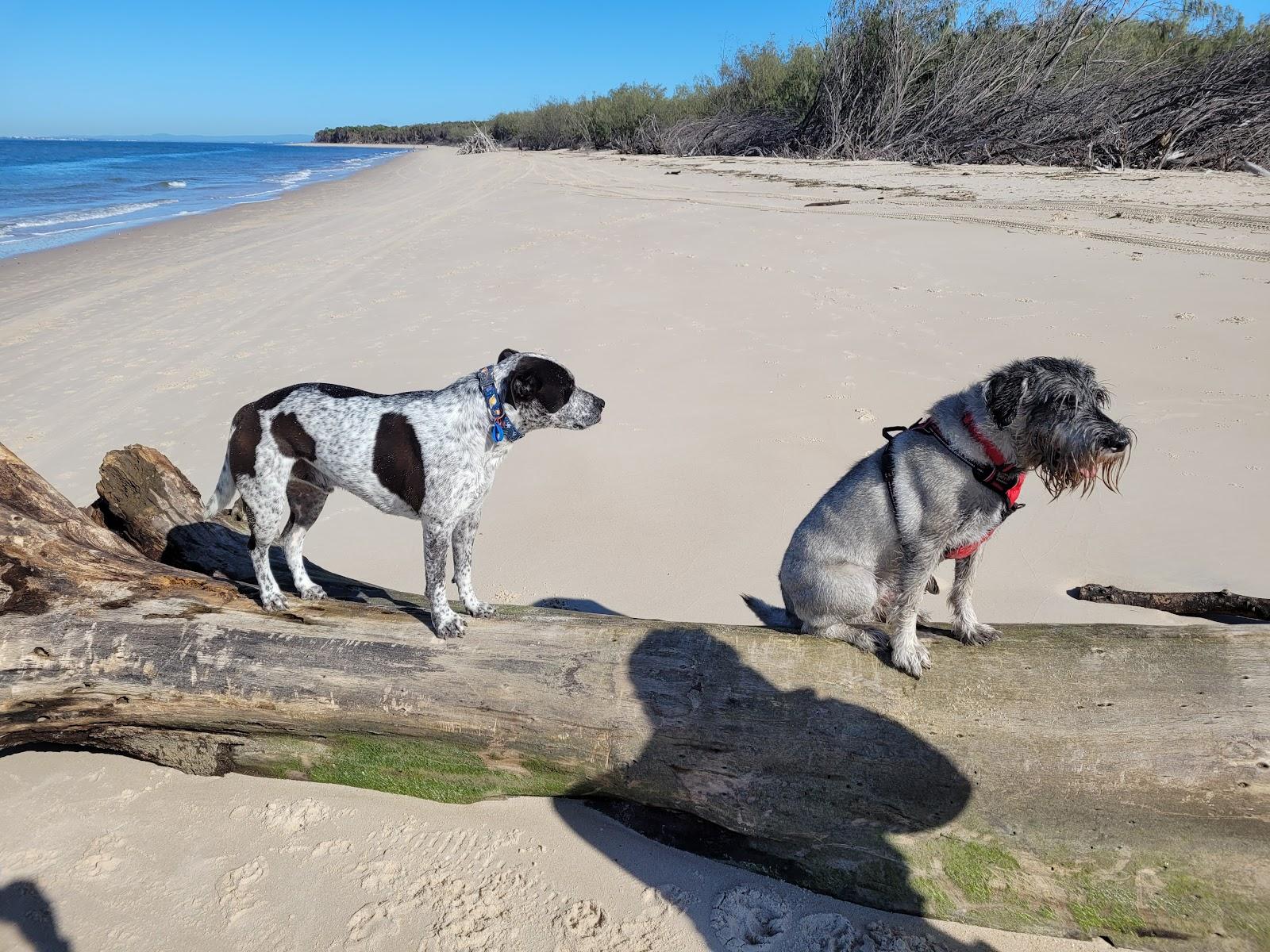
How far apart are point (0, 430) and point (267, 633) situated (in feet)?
22.5

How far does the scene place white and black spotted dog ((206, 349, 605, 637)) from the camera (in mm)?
4121

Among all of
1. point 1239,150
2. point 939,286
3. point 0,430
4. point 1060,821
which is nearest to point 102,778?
point 1060,821

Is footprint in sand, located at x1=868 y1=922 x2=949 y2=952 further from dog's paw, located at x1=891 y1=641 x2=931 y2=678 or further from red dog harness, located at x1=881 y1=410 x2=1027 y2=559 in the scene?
red dog harness, located at x1=881 y1=410 x2=1027 y2=559

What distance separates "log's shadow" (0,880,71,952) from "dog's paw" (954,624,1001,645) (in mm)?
4081

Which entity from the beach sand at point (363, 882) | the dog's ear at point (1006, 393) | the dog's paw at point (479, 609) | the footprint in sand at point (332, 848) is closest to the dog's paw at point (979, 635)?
the dog's ear at point (1006, 393)

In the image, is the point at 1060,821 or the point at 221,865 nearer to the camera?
the point at 1060,821

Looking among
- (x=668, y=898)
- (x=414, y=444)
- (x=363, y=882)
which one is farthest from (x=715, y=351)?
(x=363, y=882)

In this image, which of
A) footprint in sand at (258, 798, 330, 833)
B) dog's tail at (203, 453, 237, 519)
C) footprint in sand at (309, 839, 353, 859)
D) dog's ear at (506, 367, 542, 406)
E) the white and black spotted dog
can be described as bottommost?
footprint in sand at (309, 839, 353, 859)

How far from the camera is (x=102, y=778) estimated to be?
376cm

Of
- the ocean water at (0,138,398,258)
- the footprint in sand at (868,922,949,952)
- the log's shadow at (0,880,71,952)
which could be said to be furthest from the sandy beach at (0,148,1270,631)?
the ocean water at (0,138,398,258)

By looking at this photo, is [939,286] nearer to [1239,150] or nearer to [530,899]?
[530,899]

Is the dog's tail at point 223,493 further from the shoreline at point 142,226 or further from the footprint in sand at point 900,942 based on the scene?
the shoreline at point 142,226

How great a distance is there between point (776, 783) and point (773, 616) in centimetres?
142

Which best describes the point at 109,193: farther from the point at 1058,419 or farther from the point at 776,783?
the point at 1058,419
